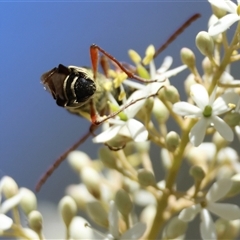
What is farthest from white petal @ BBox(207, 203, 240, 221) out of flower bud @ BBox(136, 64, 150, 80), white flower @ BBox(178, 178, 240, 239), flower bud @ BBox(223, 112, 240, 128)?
flower bud @ BBox(136, 64, 150, 80)

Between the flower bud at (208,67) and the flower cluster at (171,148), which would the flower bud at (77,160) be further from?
the flower bud at (208,67)

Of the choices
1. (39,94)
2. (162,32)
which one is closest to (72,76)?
(39,94)

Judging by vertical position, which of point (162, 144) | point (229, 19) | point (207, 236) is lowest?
point (207, 236)

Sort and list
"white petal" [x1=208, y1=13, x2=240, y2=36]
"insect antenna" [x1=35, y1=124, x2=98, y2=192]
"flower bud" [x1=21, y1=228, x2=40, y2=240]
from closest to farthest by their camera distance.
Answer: "white petal" [x1=208, y1=13, x2=240, y2=36] → "flower bud" [x1=21, y1=228, x2=40, y2=240] → "insect antenna" [x1=35, y1=124, x2=98, y2=192]

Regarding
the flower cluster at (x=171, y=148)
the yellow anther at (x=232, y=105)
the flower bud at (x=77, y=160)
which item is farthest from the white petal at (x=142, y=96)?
the flower bud at (x=77, y=160)

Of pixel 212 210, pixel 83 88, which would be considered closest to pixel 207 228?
pixel 212 210

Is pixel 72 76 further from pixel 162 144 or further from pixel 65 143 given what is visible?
pixel 65 143

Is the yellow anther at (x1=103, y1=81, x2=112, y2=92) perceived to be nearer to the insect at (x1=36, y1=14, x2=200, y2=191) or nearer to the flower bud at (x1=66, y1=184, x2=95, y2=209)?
the insect at (x1=36, y1=14, x2=200, y2=191)
